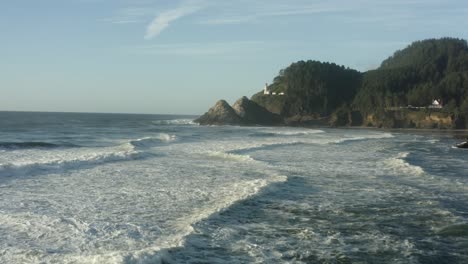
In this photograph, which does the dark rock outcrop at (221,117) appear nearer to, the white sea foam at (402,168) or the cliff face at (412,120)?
the cliff face at (412,120)

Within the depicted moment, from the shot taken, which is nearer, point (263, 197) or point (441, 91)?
point (263, 197)

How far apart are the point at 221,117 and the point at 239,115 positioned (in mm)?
5663

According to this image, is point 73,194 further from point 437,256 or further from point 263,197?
point 437,256

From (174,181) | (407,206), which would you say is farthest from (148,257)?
(174,181)

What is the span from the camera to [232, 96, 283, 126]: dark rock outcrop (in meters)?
128

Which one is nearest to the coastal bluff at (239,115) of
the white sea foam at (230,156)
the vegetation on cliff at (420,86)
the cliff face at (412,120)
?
the vegetation on cliff at (420,86)

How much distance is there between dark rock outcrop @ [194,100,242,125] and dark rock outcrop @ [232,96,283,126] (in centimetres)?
243

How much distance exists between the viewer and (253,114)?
429 feet

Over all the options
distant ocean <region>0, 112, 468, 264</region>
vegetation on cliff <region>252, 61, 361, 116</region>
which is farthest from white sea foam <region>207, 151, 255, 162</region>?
vegetation on cliff <region>252, 61, 361, 116</region>

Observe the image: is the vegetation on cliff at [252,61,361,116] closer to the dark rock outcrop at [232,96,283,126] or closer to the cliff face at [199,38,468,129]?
the cliff face at [199,38,468,129]

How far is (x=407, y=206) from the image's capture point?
17125mm

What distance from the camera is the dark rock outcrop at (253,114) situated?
12769 centimetres

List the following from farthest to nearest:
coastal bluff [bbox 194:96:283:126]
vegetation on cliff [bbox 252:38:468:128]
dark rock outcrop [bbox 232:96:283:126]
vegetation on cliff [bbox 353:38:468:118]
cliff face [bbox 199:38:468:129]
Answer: dark rock outcrop [bbox 232:96:283:126]
vegetation on cliff [bbox 353:38:468:118]
coastal bluff [bbox 194:96:283:126]
vegetation on cliff [bbox 252:38:468:128]
cliff face [bbox 199:38:468:129]

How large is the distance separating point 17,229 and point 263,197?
8272 mm
